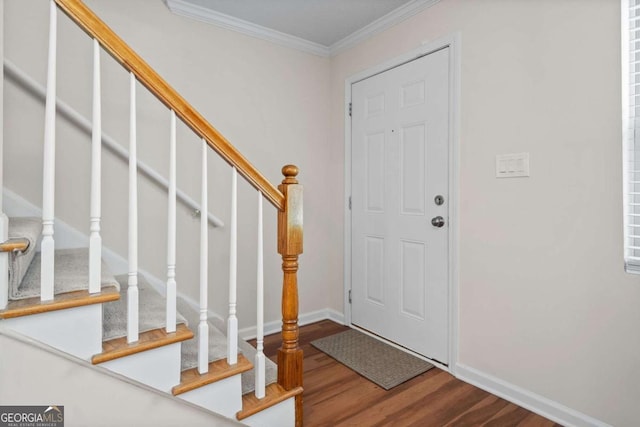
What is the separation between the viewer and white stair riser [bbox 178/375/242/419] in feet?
4.22

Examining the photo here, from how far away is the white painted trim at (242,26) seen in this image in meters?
2.26

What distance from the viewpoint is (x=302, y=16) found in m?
2.44

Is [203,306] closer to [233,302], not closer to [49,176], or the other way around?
[233,302]

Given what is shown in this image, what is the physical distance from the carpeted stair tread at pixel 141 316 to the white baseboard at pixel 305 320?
3.27 ft

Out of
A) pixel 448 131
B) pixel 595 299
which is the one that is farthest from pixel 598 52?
pixel 595 299

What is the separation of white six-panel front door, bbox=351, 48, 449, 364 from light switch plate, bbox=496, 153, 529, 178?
1.08ft

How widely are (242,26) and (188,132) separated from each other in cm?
92

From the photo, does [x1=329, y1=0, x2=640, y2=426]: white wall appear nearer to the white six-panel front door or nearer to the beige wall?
the beige wall

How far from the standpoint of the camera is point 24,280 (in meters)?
1.18

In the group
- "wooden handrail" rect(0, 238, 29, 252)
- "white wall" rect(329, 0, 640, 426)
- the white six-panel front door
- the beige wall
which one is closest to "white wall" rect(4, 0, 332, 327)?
the beige wall

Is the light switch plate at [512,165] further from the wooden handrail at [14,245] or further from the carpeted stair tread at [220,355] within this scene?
the wooden handrail at [14,245]

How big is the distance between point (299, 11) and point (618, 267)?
2.38 metres

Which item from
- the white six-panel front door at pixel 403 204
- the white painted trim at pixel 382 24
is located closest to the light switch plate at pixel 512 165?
the white six-panel front door at pixel 403 204

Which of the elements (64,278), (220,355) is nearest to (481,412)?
(220,355)
